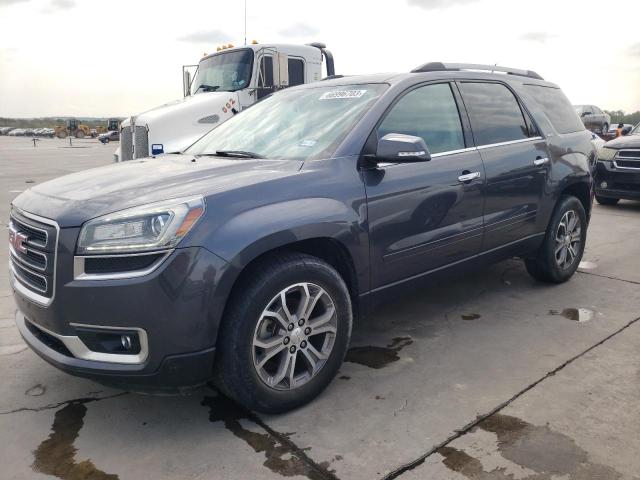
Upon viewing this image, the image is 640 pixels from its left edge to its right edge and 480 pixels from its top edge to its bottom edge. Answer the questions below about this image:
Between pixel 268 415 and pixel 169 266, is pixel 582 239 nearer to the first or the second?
pixel 268 415

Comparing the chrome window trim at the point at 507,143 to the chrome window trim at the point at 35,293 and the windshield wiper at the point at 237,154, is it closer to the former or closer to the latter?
the windshield wiper at the point at 237,154

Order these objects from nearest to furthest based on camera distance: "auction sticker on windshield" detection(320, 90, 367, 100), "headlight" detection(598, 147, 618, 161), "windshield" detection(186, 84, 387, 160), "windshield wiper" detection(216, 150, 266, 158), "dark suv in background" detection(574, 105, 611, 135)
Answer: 1. "windshield" detection(186, 84, 387, 160)
2. "windshield wiper" detection(216, 150, 266, 158)
3. "auction sticker on windshield" detection(320, 90, 367, 100)
4. "headlight" detection(598, 147, 618, 161)
5. "dark suv in background" detection(574, 105, 611, 135)

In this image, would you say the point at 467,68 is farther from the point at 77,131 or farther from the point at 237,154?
the point at 77,131

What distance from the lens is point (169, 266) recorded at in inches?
92.5

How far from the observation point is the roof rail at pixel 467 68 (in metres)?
3.88

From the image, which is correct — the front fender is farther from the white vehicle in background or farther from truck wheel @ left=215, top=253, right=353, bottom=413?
the white vehicle in background

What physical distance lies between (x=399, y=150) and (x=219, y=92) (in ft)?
21.9

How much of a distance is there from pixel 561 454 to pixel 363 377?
1.12m

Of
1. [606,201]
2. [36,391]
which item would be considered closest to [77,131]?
[606,201]

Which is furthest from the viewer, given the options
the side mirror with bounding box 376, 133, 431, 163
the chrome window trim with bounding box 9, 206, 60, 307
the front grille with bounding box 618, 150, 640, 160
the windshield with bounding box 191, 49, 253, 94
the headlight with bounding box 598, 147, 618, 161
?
the windshield with bounding box 191, 49, 253, 94

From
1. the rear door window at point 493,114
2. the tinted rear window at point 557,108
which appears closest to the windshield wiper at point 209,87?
the tinted rear window at point 557,108

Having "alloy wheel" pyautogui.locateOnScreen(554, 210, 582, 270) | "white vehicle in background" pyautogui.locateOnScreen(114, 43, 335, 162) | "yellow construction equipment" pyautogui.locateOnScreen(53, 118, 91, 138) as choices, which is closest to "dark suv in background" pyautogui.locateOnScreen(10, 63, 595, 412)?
"alloy wheel" pyautogui.locateOnScreen(554, 210, 582, 270)

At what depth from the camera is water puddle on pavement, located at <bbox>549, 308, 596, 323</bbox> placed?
4078mm

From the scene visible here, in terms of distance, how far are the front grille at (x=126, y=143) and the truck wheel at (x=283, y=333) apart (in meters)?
7.13
